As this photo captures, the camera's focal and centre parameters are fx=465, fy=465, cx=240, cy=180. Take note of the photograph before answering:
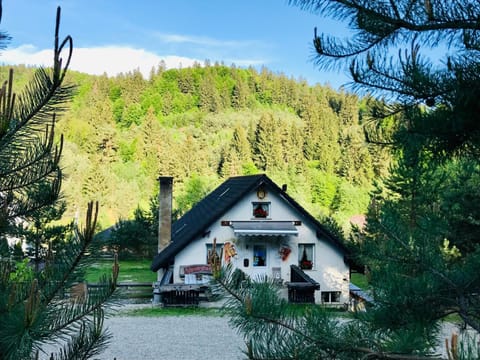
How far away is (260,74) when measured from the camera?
120625mm

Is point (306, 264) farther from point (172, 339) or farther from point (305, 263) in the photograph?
point (172, 339)

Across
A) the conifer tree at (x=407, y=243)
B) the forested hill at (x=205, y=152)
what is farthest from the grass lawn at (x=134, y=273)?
the conifer tree at (x=407, y=243)

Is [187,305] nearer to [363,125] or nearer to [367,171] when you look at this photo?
[363,125]

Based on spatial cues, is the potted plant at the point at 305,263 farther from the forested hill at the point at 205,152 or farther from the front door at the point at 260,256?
the forested hill at the point at 205,152

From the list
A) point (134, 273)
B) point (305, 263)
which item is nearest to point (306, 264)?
point (305, 263)

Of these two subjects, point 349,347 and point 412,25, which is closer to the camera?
point 412,25

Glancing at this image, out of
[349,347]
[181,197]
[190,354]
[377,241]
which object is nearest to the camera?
[349,347]

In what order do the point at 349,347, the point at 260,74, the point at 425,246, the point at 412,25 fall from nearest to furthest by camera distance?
the point at 412,25 → the point at 349,347 → the point at 425,246 → the point at 260,74

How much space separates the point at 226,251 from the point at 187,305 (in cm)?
218

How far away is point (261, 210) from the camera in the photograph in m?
16.4

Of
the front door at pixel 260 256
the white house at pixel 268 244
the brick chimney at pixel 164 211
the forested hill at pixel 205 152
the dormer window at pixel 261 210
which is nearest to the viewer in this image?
the white house at pixel 268 244

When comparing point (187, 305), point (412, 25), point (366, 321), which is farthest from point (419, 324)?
point (187, 305)

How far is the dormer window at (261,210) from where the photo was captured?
53.7 ft

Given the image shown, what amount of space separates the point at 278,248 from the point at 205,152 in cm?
5111
